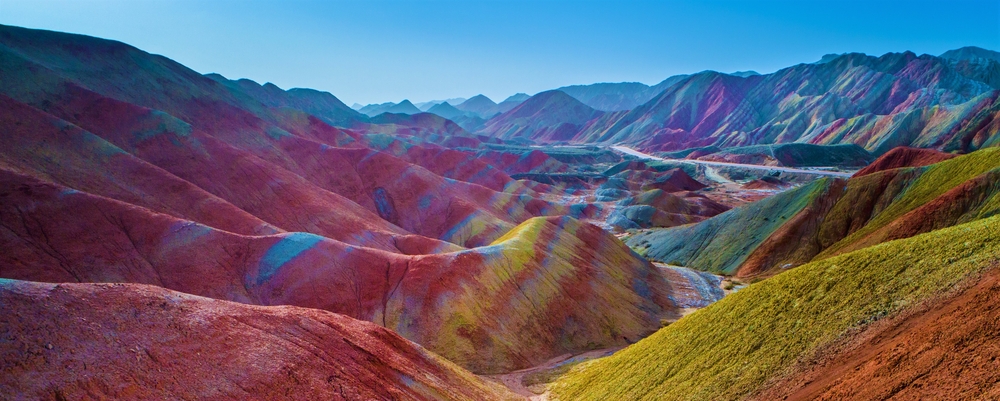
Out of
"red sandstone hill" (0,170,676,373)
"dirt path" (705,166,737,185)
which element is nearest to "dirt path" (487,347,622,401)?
"red sandstone hill" (0,170,676,373)

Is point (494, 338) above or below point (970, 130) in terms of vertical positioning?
below

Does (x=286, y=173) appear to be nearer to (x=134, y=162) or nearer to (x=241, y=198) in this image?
(x=241, y=198)

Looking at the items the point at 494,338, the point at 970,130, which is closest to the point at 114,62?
the point at 494,338

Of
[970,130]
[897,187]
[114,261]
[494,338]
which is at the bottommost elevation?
[494,338]

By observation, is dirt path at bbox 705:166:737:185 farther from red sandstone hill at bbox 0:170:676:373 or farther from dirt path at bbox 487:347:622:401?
dirt path at bbox 487:347:622:401

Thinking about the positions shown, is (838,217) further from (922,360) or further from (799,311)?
(922,360)

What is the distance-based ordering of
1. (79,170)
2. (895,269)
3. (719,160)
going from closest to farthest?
(895,269) → (79,170) → (719,160)
